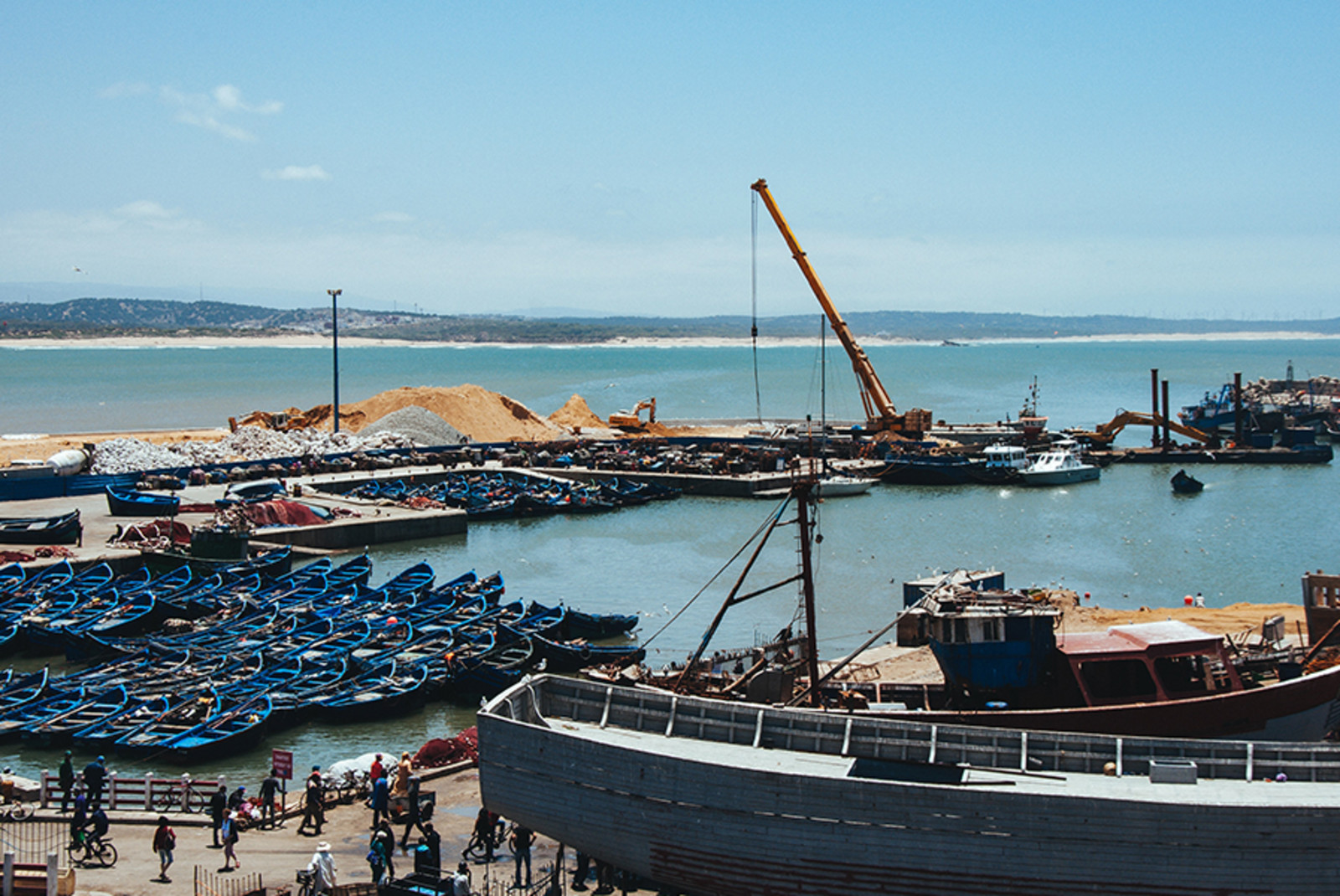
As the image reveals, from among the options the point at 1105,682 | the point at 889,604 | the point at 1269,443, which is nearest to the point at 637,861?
the point at 1105,682

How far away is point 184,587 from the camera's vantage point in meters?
42.5

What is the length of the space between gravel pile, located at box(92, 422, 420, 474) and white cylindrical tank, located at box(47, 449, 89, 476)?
140 centimetres

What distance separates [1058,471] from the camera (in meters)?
83.0

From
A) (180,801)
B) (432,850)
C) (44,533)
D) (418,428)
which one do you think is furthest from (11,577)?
(418,428)

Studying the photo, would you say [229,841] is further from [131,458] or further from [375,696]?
[131,458]

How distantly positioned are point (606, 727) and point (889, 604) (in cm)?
2753

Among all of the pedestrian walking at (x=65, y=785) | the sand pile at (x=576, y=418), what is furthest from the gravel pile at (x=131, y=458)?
the pedestrian walking at (x=65, y=785)

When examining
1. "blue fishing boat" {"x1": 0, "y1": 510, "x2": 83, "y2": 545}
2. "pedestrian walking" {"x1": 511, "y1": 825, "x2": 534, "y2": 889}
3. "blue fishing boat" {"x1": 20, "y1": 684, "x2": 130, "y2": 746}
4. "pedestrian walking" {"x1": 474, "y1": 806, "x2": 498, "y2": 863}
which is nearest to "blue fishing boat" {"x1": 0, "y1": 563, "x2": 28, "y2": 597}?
"blue fishing boat" {"x1": 0, "y1": 510, "x2": 83, "y2": 545}

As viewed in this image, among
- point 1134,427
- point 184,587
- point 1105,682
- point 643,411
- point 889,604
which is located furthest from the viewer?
point 643,411

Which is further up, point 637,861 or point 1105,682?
point 1105,682

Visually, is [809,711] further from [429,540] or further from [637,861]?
[429,540]

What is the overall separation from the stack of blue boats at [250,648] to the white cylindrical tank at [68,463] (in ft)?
76.8

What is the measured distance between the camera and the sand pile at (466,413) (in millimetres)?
96625

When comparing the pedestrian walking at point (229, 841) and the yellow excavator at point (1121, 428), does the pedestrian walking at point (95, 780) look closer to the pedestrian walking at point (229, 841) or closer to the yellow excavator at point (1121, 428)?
the pedestrian walking at point (229, 841)
